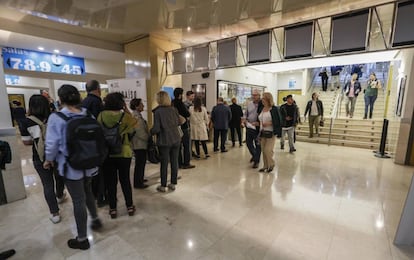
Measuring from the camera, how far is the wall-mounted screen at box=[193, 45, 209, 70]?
5.01 m

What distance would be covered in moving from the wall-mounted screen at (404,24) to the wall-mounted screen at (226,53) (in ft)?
8.90

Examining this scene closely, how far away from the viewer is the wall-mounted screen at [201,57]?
5.01 m

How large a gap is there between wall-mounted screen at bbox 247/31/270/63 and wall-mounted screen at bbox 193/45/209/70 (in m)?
1.12

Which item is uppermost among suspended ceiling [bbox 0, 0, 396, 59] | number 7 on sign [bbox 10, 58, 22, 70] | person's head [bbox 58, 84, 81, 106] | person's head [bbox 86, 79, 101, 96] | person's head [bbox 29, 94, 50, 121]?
suspended ceiling [bbox 0, 0, 396, 59]

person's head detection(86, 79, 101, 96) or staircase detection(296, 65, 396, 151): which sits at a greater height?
person's head detection(86, 79, 101, 96)

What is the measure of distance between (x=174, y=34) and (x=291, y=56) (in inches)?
118

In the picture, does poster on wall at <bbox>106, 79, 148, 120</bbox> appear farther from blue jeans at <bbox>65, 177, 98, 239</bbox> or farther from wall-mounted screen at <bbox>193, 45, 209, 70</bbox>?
blue jeans at <bbox>65, 177, 98, 239</bbox>

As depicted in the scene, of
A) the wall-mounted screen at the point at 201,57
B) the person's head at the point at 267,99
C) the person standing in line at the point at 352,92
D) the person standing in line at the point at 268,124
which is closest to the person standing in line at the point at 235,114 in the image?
the wall-mounted screen at the point at 201,57

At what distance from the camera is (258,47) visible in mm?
4254

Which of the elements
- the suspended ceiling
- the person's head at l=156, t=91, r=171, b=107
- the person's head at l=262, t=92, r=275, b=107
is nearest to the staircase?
the person's head at l=262, t=92, r=275, b=107

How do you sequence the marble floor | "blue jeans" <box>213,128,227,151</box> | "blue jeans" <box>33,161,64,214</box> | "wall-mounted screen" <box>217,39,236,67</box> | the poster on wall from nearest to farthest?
the marble floor → "blue jeans" <box>33,161,64,214</box> → "wall-mounted screen" <box>217,39,236,67</box> → the poster on wall → "blue jeans" <box>213,128,227,151</box>

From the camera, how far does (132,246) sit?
1.95 m

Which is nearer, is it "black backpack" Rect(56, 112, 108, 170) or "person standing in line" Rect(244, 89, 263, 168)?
"black backpack" Rect(56, 112, 108, 170)

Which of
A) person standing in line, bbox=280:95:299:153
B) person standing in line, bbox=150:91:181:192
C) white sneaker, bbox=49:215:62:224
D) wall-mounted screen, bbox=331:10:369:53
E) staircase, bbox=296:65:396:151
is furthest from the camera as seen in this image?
staircase, bbox=296:65:396:151
